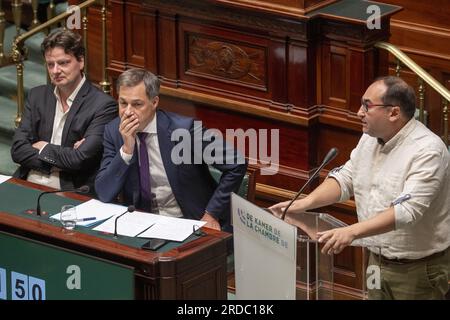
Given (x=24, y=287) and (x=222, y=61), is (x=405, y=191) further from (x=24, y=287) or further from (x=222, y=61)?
(x=222, y=61)

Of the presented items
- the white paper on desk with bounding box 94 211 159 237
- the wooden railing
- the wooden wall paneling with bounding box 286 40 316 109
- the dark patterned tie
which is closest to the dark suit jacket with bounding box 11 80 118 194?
the dark patterned tie

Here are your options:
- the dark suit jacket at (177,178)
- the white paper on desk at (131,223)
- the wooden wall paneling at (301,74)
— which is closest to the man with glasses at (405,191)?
the white paper on desk at (131,223)

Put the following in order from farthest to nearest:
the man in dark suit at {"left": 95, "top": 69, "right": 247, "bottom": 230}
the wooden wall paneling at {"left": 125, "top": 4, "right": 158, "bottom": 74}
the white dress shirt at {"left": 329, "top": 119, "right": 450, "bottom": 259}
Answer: the wooden wall paneling at {"left": 125, "top": 4, "right": 158, "bottom": 74}, the man in dark suit at {"left": 95, "top": 69, "right": 247, "bottom": 230}, the white dress shirt at {"left": 329, "top": 119, "right": 450, "bottom": 259}

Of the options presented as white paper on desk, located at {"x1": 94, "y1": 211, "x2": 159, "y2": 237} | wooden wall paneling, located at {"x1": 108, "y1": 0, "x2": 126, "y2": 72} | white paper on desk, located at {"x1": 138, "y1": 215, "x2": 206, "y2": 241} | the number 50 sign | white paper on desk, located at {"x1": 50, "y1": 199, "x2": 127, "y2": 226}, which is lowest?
the number 50 sign

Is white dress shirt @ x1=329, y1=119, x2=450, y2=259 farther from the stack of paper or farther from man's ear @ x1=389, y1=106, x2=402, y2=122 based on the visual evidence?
the stack of paper

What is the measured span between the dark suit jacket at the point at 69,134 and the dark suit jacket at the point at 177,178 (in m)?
0.26

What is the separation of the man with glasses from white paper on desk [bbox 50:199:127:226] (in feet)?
2.62

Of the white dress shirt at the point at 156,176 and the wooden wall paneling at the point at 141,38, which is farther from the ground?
the wooden wall paneling at the point at 141,38

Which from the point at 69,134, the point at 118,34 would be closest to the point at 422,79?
the point at 69,134

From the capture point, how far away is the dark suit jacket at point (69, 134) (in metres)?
6.21

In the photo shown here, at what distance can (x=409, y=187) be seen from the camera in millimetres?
4992

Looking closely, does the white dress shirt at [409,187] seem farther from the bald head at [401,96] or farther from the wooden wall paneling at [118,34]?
the wooden wall paneling at [118,34]

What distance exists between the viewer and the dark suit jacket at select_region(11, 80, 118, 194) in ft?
20.4
